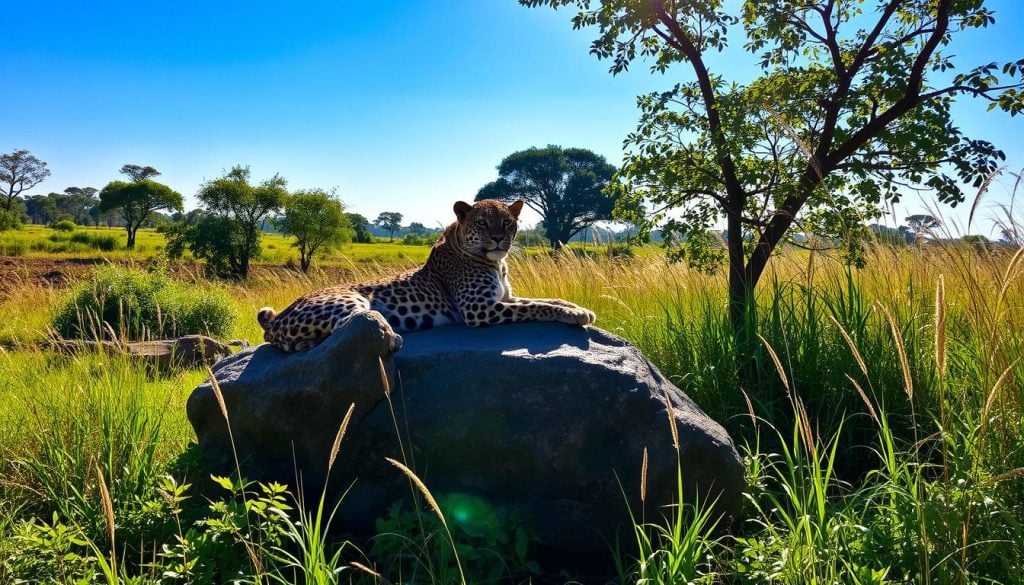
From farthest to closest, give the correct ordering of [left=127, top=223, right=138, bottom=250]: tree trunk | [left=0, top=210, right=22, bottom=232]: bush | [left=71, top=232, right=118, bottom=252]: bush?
[left=0, top=210, right=22, bottom=232]: bush
[left=127, top=223, right=138, bottom=250]: tree trunk
[left=71, top=232, right=118, bottom=252]: bush

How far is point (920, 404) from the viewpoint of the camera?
4.54m

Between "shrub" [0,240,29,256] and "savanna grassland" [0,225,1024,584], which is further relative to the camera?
"shrub" [0,240,29,256]

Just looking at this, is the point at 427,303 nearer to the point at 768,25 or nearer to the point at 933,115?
the point at 768,25

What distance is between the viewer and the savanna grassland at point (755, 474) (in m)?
2.61

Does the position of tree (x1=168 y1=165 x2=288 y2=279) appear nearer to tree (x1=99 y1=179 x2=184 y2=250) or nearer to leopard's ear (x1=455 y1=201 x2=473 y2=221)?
tree (x1=99 y1=179 x2=184 y2=250)

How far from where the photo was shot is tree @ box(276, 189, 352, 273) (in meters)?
41.8

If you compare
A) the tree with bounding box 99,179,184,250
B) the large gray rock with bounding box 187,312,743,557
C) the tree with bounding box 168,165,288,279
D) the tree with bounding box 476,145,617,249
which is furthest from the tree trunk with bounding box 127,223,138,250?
the large gray rock with bounding box 187,312,743,557

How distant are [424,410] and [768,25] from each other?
4.57 meters

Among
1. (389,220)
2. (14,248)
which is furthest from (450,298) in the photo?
(389,220)

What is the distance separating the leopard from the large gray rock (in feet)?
1.99

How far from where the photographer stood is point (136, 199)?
59500 millimetres

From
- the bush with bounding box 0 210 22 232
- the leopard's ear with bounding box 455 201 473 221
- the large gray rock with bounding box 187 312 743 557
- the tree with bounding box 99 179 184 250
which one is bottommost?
the large gray rock with bounding box 187 312 743 557

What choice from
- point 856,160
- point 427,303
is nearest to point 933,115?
point 856,160

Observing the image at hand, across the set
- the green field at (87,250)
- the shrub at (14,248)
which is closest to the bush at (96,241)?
the green field at (87,250)
